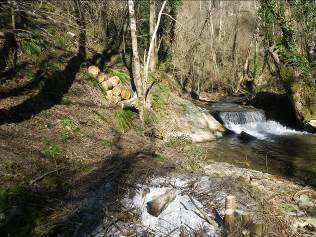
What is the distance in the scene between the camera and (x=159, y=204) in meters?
6.90

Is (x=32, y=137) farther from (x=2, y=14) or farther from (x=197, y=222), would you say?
(x=2, y=14)

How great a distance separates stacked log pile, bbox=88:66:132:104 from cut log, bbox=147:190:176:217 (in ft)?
27.6

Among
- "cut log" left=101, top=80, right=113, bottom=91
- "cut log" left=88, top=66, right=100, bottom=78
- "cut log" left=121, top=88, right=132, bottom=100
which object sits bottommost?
"cut log" left=121, top=88, right=132, bottom=100

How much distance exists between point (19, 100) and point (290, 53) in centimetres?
1363

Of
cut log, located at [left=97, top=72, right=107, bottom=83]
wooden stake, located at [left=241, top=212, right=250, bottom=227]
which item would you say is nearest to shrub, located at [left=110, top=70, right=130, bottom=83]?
cut log, located at [left=97, top=72, right=107, bottom=83]

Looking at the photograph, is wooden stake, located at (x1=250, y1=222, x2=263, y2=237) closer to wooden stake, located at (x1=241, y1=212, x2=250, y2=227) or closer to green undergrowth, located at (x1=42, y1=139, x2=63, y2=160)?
wooden stake, located at (x1=241, y1=212, x2=250, y2=227)

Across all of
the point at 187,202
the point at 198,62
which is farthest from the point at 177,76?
the point at 187,202

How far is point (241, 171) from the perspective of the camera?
448 inches

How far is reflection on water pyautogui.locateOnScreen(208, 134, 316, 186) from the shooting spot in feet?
40.4

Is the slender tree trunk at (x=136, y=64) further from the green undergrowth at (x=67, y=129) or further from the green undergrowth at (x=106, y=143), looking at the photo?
the green undergrowth at (x=67, y=129)

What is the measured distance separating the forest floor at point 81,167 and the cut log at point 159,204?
0.41m

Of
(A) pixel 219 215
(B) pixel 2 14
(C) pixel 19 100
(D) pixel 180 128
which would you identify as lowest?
(D) pixel 180 128

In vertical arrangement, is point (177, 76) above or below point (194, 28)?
below

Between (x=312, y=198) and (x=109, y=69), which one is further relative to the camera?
(x=109, y=69)
